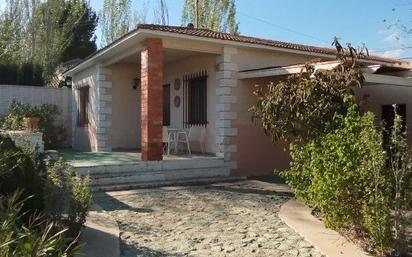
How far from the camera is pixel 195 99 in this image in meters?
13.3

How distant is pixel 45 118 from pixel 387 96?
10653mm

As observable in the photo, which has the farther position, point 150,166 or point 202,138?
point 202,138

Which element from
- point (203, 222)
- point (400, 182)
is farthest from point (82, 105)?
point (400, 182)

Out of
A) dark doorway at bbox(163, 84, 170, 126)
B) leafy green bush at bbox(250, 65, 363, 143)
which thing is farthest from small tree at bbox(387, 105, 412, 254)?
dark doorway at bbox(163, 84, 170, 126)

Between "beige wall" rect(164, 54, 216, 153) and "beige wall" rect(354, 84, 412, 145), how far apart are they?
3.50 meters

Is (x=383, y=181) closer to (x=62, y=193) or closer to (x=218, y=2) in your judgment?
(x=62, y=193)

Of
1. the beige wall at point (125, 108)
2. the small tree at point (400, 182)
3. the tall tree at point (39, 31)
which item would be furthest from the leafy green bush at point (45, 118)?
the small tree at point (400, 182)

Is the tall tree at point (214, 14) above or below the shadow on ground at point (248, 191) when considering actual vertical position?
above

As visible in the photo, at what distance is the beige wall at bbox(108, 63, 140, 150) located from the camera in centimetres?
1485

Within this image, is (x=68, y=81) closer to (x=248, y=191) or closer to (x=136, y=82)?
(x=136, y=82)

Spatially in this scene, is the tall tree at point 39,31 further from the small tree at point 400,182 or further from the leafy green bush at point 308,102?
the small tree at point 400,182

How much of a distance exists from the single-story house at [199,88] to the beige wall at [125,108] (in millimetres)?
31

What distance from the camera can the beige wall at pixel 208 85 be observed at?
12227 mm

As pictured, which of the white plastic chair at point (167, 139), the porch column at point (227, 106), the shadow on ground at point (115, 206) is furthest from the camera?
the white plastic chair at point (167, 139)
